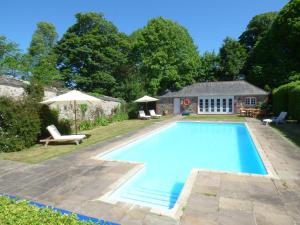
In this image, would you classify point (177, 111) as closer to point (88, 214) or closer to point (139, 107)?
point (139, 107)

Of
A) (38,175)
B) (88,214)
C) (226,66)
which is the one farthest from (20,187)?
(226,66)

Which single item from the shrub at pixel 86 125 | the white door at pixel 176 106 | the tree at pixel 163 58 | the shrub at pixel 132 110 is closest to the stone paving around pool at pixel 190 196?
the shrub at pixel 86 125

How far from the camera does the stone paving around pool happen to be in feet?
12.2

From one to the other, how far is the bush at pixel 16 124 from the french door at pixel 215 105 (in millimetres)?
22971

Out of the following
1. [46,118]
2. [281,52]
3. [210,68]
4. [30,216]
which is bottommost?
[30,216]

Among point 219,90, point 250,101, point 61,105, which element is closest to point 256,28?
point 219,90

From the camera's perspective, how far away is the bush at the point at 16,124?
8.91 metres

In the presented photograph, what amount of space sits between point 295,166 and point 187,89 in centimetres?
2514

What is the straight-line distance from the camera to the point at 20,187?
16.9 ft

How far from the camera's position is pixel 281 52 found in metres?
29.1

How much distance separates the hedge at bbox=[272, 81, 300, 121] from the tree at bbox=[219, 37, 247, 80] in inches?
586

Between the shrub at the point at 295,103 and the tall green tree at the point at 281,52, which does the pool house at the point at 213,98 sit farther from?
the shrub at the point at 295,103

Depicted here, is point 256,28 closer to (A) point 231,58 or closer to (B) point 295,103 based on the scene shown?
(A) point 231,58

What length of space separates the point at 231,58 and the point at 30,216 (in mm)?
37551
